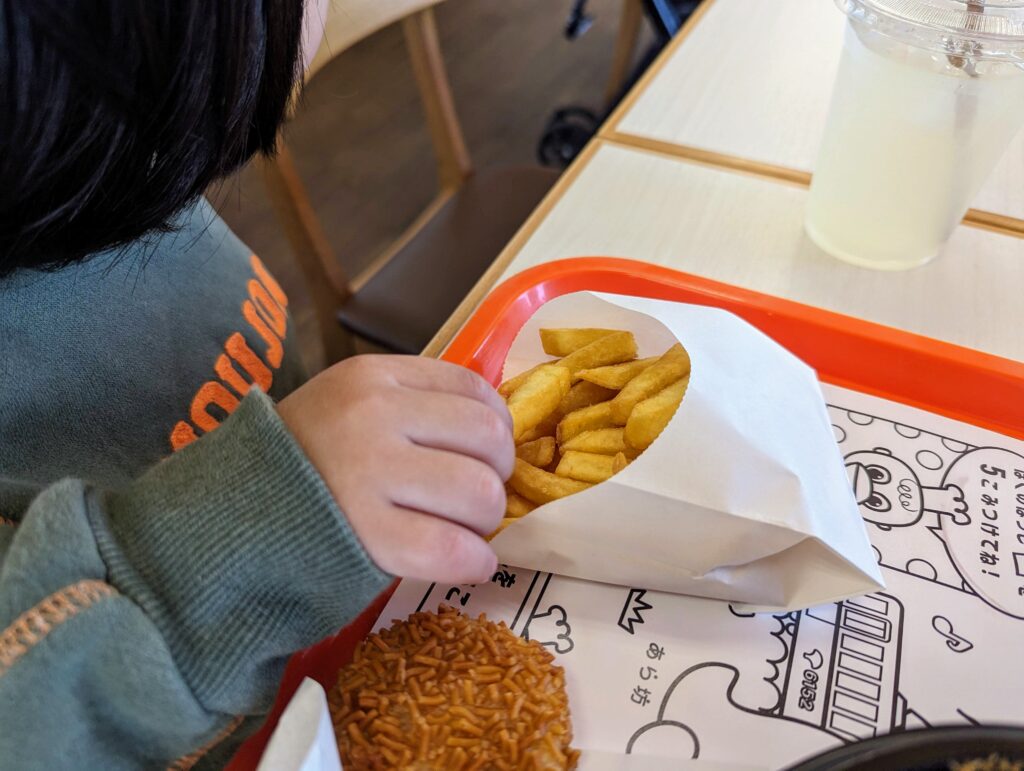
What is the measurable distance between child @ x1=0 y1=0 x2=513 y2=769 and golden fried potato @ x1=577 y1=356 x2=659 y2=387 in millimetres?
109

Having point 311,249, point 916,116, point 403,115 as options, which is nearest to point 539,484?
point 916,116

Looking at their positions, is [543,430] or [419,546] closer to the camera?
[419,546]

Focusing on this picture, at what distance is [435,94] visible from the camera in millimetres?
1350

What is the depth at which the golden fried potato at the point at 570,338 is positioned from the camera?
0.64 meters

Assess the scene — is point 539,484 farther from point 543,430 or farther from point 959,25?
point 959,25

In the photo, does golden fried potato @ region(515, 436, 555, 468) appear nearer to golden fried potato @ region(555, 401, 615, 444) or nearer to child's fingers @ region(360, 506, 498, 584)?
golden fried potato @ region(555, 401, 615, 444)

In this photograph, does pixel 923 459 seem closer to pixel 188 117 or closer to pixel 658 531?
pixel 658 531

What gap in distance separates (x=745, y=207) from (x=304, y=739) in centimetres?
71

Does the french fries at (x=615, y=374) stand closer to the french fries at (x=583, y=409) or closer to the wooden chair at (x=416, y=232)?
the french fries at (x=583, y=409)

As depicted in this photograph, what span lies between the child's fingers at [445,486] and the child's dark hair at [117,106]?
0.24 m

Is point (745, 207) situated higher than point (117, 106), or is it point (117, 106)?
point (117, 106)

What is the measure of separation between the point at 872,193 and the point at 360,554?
59 cm

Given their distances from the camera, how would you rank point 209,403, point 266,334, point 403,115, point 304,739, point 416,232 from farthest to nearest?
point 403,115 < point 416,232 < point 266,334 < point 209,403 < point 304,739

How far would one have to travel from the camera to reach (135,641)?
0.42 meters
